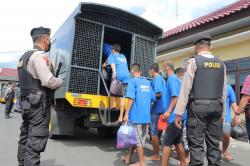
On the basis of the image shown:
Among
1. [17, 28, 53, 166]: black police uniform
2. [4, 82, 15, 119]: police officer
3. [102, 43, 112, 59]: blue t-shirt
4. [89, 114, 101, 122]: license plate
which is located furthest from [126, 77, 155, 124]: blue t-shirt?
[4, 82, 15, 119]: police officer

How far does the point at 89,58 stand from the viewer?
666 cm

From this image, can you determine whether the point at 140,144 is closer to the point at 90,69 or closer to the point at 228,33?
the point at 90,69

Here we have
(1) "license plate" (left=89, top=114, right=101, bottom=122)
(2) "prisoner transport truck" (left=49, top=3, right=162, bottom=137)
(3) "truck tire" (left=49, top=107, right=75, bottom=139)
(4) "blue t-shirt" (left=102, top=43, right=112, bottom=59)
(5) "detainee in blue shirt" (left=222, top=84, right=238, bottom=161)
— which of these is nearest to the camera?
(5) "detainee in blue shirt" (left=222, top=84, right=238, bottom=161)

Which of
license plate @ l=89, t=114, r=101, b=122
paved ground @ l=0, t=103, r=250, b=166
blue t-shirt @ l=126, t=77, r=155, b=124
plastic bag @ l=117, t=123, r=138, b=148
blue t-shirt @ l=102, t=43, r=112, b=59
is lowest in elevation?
paved ground @ l=0, t=103, r=250, b=166

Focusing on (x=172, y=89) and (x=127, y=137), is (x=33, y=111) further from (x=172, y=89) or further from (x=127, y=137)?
(x=172, y=89)

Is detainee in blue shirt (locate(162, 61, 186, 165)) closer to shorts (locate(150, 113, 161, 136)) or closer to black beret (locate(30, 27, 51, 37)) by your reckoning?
shorts (locate(150, 113, 161, 136))

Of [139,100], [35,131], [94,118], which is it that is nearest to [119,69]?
[94,118]

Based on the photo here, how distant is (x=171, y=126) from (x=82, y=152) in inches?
94.2

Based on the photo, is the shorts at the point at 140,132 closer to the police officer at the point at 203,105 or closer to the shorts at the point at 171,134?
the shorts at the point at 171,134


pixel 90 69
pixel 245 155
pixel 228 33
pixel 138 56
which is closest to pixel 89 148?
pixel 90 69

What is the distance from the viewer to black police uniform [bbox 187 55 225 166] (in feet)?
12.3

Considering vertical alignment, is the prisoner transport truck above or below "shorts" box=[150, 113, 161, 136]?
above

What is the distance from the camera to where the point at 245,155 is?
688 centimetres

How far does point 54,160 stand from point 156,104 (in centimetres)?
218
